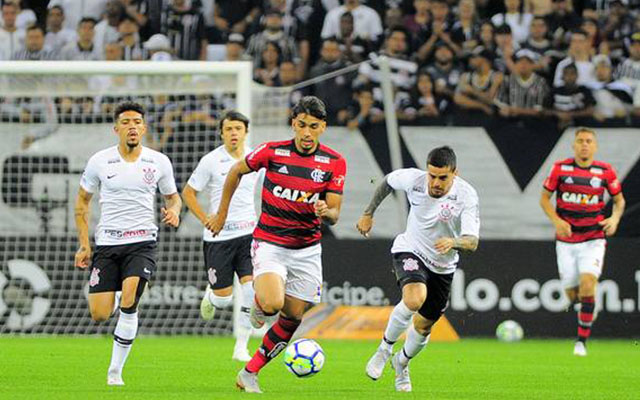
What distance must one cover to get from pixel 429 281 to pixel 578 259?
5735mm

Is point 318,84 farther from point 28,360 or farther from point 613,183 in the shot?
point 28,360

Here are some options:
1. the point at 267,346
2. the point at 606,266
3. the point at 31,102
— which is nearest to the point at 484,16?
the point at 606,266

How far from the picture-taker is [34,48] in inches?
810

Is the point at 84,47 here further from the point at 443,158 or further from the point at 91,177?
the point at 443,158

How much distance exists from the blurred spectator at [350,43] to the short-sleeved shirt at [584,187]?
15.3 ft

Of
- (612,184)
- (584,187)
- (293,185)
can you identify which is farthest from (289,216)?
(612,184)

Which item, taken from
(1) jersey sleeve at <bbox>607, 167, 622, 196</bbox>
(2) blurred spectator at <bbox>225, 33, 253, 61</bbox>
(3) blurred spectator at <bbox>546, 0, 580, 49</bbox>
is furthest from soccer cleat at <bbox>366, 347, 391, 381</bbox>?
(3) blurred spectator at <bbox>546, 0, 580, 49</bbox>

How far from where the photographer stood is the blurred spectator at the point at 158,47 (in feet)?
67.3

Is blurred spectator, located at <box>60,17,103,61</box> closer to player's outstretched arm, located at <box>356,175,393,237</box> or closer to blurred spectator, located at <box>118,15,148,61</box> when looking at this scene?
blurred spectator, located at <box>118,15,148,61</box>

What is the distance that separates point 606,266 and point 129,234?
29.1ft

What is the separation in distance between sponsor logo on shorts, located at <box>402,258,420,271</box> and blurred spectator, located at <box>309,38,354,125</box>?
736cm

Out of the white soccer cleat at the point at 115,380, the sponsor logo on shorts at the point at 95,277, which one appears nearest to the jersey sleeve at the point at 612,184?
the sponsor logo on shorts at the point at 95,277

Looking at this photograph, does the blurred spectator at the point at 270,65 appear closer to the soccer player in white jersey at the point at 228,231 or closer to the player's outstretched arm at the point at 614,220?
the soccer player in white jersey at the point at 228,231

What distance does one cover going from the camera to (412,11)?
20.7 meters
